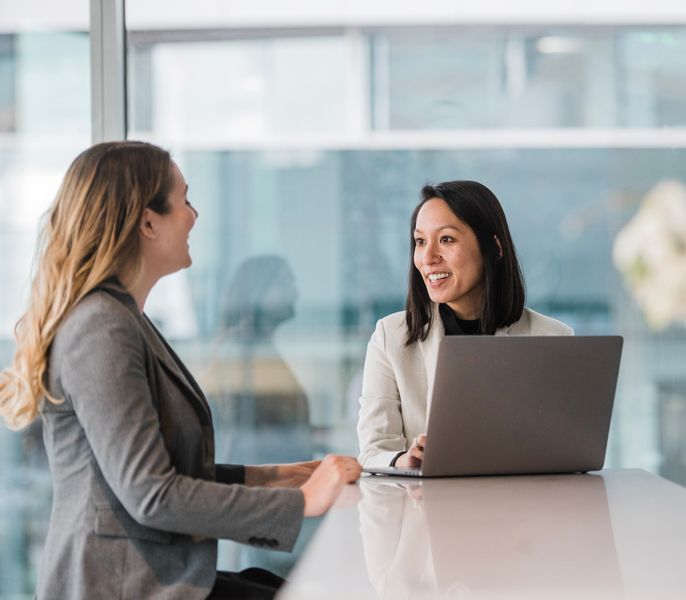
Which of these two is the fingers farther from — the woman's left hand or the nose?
the nose

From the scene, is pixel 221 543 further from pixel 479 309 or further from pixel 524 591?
pixel 524 591

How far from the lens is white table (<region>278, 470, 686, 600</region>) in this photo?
1228mm

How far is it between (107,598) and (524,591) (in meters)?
0.79

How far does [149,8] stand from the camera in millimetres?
3598

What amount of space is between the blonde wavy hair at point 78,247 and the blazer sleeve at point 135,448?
4 cm

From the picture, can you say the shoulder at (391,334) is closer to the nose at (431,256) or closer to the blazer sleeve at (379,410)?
the blazer sleeve at (379,410)

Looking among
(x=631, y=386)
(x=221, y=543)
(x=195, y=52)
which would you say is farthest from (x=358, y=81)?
(x=221, y=543)

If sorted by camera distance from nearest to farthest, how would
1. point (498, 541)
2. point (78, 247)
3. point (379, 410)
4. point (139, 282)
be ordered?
point (498, 541) → point (78, 247) → point (139, 282) → point (379, 410)

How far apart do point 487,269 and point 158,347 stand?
109 centimetres

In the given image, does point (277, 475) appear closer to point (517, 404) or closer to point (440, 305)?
point (517, 404)

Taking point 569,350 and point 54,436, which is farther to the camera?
point 569,350

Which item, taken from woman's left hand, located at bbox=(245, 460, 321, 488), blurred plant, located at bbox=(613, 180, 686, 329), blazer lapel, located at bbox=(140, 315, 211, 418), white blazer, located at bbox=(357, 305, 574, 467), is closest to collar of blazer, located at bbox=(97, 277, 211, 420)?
blazer lapel, located at bbox=(140, 315, 211, 418)

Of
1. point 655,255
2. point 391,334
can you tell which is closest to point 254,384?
point 391,334

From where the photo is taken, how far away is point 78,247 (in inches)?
68.4
